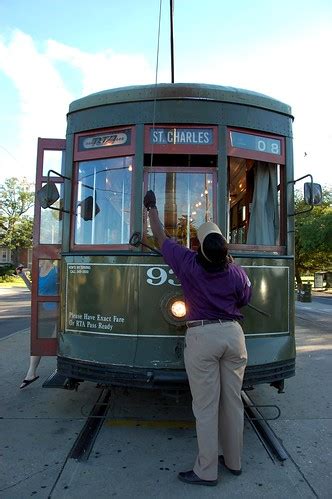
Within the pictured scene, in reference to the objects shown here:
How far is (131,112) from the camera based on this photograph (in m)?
4.52

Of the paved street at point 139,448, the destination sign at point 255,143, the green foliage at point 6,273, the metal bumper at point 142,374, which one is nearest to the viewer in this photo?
the paved street at point 139,448

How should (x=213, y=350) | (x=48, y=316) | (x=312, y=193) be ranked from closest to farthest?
1. (x=213, y=350)
2. (x=312, y=193)
3. (x=48, y=316)

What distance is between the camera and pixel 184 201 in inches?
179

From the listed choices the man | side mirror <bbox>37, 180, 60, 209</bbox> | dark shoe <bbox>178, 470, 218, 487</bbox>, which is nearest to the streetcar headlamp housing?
the man

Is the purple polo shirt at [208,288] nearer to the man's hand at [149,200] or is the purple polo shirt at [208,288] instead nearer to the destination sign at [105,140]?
the man's hand at [149,200]

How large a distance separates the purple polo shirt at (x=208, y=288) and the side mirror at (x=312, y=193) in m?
1.56

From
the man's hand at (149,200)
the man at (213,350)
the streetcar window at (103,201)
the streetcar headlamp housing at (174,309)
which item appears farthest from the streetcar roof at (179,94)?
the streetcar headlamp housing at (174,309)

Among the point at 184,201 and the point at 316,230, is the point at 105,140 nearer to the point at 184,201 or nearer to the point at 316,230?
the point at 184,201

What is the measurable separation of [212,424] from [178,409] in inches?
76.1

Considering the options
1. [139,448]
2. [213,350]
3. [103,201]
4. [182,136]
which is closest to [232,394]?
[213,350]

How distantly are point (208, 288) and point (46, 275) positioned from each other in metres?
2.24

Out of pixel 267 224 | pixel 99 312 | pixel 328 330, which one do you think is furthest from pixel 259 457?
pixel 328 330

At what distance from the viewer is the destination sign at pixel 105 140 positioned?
179 inches

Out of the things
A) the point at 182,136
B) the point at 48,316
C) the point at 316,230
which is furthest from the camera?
the point at 316,230
